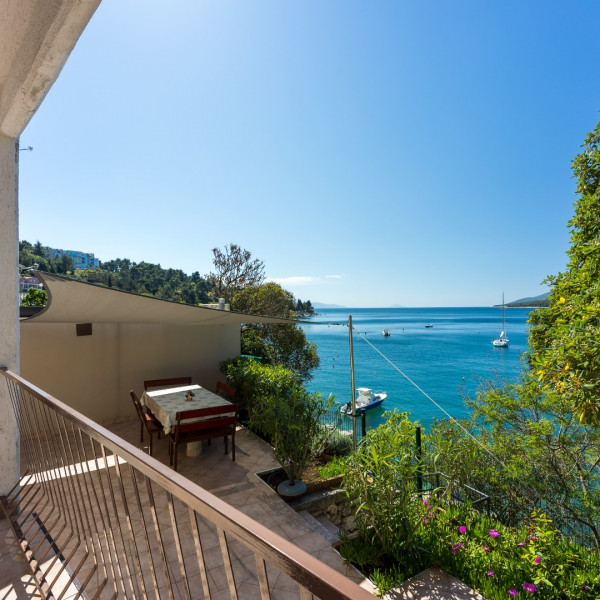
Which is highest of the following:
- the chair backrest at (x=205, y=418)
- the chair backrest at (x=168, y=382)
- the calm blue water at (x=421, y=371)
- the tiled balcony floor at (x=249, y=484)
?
the chair backrest at (x=168, y=382)

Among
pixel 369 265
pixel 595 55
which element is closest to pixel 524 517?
pixel 595 55

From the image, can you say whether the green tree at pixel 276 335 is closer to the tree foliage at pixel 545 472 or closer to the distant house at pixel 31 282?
the distant house at pixel 31 282

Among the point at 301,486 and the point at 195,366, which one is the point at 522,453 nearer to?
the point at 301,486

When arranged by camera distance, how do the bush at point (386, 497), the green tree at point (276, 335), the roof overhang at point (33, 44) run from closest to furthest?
the roof overhang at point (33, 44), the bush at point (386, 497), the green tree at point (276, 335)

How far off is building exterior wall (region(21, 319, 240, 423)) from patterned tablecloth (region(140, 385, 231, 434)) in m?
1.36

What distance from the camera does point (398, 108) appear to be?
9.82m

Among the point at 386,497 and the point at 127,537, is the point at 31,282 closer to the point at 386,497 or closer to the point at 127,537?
the point at 127,537

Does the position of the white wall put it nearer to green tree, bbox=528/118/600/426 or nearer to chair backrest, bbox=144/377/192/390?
chair backrest, bbox=144/377/192/390

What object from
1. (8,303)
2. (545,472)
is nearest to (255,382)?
(8,303)

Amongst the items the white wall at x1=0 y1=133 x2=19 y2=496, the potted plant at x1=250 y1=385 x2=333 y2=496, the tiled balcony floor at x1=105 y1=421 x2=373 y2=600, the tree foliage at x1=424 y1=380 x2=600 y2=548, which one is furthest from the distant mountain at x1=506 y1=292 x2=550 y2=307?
the white wall at x1=0 y1=133 x2=19 y2=496

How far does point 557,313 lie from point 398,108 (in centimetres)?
777

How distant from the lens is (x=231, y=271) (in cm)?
1973

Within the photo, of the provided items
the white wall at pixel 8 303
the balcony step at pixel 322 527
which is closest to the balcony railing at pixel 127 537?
the white wall at pixel 8 303

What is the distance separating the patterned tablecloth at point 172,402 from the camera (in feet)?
15.6
